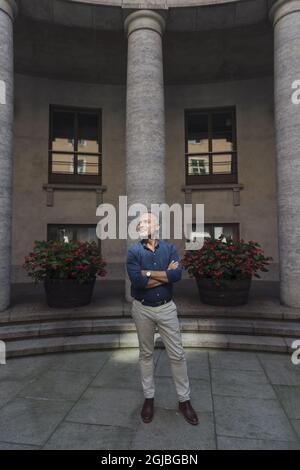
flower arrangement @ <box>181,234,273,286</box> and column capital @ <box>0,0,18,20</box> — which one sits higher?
column capital @ <box>0,0,18,20</box>

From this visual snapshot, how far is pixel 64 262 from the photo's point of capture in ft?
23.1

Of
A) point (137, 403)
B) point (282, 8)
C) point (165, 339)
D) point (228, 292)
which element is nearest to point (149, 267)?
point (165, 339)

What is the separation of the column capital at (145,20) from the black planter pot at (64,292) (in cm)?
650

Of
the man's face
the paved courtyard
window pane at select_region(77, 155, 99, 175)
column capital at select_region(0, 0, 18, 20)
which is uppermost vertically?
column capital at select_region(0, 0, 18, 20)

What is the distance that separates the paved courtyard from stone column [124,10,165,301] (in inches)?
113

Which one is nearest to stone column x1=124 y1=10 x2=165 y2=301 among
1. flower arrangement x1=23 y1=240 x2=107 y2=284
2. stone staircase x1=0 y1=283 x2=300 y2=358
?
flower arrangement x1=23 y1=240 x2=107 y2=284

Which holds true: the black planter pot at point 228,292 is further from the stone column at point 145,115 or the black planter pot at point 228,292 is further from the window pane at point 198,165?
the window pane at point 198,165

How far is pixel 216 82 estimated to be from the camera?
12445mm

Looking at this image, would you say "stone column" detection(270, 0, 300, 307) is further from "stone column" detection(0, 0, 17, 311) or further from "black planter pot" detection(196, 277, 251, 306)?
"stone column" detection(0, 0, 17, 311)

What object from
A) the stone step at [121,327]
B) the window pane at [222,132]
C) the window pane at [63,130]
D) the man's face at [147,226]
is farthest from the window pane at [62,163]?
the man's face at [147,226]

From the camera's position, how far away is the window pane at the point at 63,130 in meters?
12.5

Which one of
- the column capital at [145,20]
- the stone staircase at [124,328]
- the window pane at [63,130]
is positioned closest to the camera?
the stone staircase at [124,328]

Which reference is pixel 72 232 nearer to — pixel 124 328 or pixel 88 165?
pixel 88 165

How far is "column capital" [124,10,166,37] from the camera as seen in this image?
317 inches
